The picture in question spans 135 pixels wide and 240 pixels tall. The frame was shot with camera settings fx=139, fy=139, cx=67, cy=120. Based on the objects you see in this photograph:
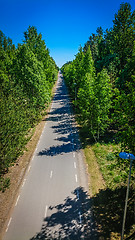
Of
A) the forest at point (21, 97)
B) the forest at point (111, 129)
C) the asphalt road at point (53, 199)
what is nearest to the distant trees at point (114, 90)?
the forest at point (111, 129)

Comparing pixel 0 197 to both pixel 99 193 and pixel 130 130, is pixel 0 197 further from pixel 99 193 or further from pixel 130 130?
pixel 130 130

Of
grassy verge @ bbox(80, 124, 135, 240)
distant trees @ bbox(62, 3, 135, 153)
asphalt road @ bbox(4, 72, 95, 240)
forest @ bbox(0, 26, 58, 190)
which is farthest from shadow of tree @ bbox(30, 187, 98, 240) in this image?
distant trees @ bbox(62, 3, 135, 153)

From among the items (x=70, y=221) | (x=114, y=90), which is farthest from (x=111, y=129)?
(x=70, y=221)

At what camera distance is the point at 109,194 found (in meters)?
11.5

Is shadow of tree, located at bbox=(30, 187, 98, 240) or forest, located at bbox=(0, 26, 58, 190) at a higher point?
forest, located at bbox=(0, 26, 58, 190)

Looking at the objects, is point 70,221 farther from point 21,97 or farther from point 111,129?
point 111,129

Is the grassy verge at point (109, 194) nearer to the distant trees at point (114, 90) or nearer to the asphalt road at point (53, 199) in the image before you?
the asphalt road at point (53, 199)

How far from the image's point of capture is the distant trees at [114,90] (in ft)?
29.3

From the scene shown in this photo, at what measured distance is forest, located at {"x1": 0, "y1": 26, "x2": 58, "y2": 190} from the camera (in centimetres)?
1250

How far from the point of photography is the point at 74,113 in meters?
32.4

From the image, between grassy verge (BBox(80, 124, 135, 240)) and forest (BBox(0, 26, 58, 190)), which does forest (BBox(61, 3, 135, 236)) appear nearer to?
grassy verge (BBox(80, 124, 135, 240))

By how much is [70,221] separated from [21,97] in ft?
45.5

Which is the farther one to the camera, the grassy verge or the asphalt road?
the asphalt road

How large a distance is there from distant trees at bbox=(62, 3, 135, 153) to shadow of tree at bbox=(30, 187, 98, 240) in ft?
19.0
